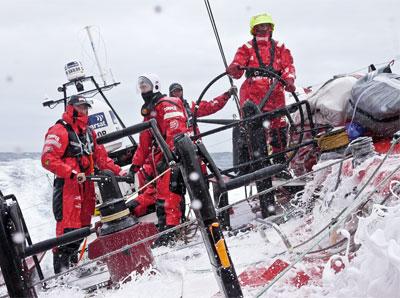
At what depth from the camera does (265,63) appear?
5.50m

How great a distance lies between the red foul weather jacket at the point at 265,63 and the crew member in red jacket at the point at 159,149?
1042 millimetres

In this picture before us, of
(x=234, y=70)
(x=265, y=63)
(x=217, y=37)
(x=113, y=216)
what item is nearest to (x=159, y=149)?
(x=234, y=70)

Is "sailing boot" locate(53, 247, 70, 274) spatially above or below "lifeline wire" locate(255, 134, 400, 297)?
below

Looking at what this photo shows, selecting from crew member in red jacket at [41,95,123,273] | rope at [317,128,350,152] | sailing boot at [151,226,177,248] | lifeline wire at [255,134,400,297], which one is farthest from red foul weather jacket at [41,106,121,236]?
lifeline wire at [255,134,400,297]

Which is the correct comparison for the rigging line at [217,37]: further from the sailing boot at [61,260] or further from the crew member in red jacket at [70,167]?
the sailing boot at [61,260]

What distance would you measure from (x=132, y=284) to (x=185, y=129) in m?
1.90

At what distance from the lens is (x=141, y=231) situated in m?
3.21

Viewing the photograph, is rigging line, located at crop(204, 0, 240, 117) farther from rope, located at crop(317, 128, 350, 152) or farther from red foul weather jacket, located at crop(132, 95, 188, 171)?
rope, located at crop(317, 128, 350, 152)

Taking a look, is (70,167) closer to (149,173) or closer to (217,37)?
(149,173)

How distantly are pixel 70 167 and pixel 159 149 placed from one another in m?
0.84

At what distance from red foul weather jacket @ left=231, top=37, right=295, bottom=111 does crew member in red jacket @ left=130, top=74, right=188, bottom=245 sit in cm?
104

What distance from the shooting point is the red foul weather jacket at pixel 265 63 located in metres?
5.38

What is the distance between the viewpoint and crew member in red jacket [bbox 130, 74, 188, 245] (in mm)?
4422

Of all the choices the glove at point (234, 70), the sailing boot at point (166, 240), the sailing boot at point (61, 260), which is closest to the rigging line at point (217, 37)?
the glove at point (234, 70)
